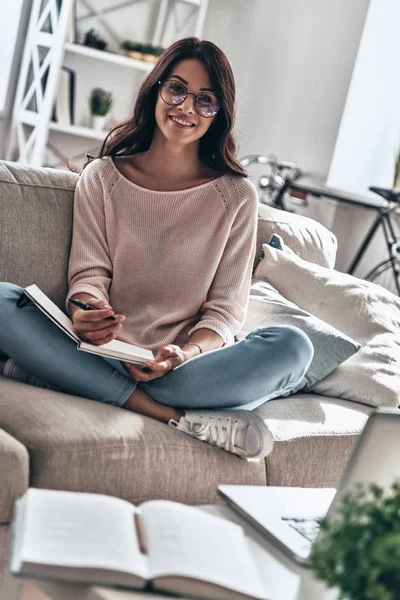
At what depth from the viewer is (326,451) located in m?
2.22

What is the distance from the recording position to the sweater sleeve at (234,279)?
2.32 meters

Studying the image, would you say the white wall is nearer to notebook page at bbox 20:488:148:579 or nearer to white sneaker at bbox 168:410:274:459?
white sneaker at bbox 168:410:274:459

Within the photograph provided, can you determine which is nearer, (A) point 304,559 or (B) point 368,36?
(A) point 304,559

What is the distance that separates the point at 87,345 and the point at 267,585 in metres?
0.81

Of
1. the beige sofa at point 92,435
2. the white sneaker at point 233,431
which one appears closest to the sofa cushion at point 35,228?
the beige sofa at point 92,435

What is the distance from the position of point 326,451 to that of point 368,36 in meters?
3.75

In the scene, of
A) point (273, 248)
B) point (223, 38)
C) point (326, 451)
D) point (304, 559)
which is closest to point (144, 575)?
point (304, 559)

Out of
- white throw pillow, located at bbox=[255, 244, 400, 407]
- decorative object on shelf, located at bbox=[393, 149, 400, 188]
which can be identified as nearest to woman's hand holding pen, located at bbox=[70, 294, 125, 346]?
white throw pillow, located at bbox=[255, 244, 400, 407]

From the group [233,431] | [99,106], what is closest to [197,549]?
[233,431]

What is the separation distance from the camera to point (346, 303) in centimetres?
273

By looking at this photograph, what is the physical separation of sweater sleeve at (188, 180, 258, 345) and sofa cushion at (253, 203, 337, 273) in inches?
14.7

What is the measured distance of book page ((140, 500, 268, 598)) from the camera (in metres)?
1.15

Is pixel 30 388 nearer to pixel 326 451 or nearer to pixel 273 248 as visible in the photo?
pixel 326 451

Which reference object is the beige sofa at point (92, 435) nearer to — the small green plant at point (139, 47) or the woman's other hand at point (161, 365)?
the woman's other hand at point (161, 365)
